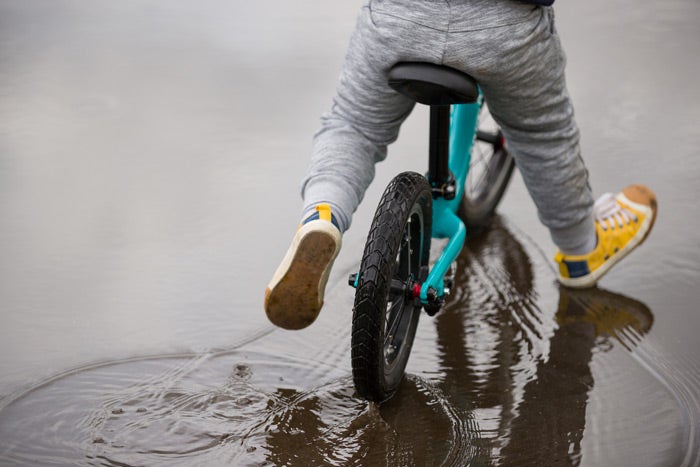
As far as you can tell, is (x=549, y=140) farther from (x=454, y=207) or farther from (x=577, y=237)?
(x=577, y=237)

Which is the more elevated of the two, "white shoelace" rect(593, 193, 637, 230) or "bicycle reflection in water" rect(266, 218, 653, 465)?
"white shoelace" rect(593, 193, 637, 230)

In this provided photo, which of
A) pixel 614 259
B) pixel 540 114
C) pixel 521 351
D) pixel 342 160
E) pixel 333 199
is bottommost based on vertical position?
pixel 521 351

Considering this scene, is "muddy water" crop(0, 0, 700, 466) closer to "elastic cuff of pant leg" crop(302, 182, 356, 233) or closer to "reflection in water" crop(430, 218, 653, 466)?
"reflection in water" crop(430, 218, 653, 466)

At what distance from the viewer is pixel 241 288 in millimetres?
3127

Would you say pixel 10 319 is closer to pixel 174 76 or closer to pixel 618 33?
pixel 174 76

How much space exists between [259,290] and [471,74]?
3.78 feet

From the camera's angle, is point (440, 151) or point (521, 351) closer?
point (440, 151)

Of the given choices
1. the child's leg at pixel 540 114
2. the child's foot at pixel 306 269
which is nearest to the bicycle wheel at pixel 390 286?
the child's foot at pixel 306 269

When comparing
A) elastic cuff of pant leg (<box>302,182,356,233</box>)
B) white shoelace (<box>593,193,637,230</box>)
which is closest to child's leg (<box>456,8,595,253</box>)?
white shoelace (<box>593,193,637,230</box>)

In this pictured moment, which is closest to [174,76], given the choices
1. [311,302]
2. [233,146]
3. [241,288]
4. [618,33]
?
[233,146]

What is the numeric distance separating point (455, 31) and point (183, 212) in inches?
66.3

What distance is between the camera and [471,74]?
2314mm

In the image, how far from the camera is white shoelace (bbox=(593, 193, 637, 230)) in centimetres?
317

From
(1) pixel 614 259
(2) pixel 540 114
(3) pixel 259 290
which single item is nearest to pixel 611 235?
(1) pixel 614 259
